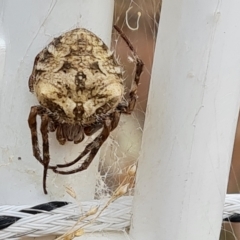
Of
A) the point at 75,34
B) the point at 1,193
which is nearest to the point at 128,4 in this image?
the point at 75,34

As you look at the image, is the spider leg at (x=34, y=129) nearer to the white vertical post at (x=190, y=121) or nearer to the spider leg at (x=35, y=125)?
the spider leg at (x=35, y=125)

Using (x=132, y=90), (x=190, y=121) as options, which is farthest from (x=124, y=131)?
(x=190, y=121)

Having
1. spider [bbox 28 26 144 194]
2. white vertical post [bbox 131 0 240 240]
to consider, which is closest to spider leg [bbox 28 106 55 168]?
spider [bbox 28 26 144 194]

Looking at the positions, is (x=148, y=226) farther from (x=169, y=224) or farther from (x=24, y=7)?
(x=24, y=7)

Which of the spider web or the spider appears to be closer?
the spider

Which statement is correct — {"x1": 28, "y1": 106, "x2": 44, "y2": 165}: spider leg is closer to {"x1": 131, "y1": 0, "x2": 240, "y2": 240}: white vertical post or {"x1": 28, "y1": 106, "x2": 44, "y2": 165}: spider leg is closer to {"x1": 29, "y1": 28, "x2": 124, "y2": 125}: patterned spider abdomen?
{"x1": 29, "y1": 28, "x2": 124, "y2": 125}: patterned spider abdomen

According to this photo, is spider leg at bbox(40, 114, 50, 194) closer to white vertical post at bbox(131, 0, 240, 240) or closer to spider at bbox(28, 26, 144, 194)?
spider at bbox(28, 26, 144, 194)

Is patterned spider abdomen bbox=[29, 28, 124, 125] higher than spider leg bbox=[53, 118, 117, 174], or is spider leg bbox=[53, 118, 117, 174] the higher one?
patterned spider abdomen bbox=[29, 28, 124, 125]

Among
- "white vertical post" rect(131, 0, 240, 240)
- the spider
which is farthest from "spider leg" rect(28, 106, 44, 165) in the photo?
"white vertical post" rect(131, 0, 240, 240)

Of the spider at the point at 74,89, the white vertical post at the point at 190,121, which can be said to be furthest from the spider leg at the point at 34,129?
the white vertical post at the point at 190,121
